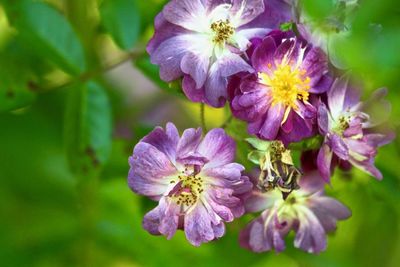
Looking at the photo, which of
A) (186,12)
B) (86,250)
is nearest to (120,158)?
(86,250)

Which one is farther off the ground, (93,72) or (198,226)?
(93,72)

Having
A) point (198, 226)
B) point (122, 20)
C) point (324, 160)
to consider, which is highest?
point (122, 20)

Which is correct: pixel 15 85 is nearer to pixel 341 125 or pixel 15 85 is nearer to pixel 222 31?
pixel 222 31

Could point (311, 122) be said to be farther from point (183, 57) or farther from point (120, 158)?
point (120, 158)

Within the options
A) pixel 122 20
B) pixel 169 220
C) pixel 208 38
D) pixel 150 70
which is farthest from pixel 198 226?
pixel 122 20

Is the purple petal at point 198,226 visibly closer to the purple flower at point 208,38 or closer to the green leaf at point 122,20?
the purple flower at point 208,38

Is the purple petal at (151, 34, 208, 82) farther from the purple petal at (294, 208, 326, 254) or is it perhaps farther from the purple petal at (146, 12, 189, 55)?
the purple petal at (294, 208, 326, 254)

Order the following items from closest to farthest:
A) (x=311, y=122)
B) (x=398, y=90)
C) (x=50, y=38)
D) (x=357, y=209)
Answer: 1. (x=311, y=122)
2. (x=398, y=90)
3. (x=50, y=38)
4. (x=357, y=209)
